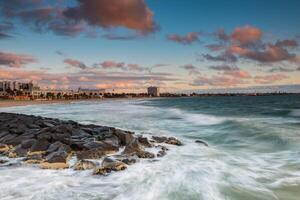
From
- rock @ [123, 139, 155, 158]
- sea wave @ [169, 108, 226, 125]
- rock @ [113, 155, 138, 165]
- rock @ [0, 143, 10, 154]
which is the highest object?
rock @ [123, 139, 155, 158]

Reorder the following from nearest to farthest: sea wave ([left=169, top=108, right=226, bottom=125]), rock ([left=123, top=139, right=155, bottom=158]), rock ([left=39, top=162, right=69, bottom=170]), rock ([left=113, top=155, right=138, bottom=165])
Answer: rock ([left=39, top=162, right=69, bottom=170])
rock ([left=113, top=155, right=138, bottom=165])
rock ([left=123, top=139, right=155, bottom=158])
sea wave ([left=169, top=108, right=226, bottom=125])

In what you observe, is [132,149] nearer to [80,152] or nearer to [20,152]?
[80,152]

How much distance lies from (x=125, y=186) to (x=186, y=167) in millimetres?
2611

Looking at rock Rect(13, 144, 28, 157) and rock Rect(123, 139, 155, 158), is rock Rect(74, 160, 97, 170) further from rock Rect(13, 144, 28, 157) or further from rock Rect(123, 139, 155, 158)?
rock Rect(13, 144, 28, 157)

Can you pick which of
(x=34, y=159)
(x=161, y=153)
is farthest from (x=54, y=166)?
(x=161, y=153)

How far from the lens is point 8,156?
9773 mm

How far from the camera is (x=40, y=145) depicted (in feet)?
33.2

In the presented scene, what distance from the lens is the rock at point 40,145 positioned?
394 inches

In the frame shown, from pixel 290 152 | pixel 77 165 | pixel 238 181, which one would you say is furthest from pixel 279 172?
pixel 77 165

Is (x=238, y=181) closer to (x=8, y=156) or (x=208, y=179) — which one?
(x=208, y=179)

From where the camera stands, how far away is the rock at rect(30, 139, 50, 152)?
10.0m

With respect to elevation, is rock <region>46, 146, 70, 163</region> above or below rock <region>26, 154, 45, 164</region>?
above

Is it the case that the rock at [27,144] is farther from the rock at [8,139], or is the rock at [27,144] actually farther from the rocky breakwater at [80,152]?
the rock at [8,139]

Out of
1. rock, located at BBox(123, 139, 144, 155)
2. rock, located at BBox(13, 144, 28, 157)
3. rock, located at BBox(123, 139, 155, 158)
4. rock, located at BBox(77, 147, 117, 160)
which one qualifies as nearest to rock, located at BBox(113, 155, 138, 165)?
rock, located at BBox(123, 139, 155, 158)
